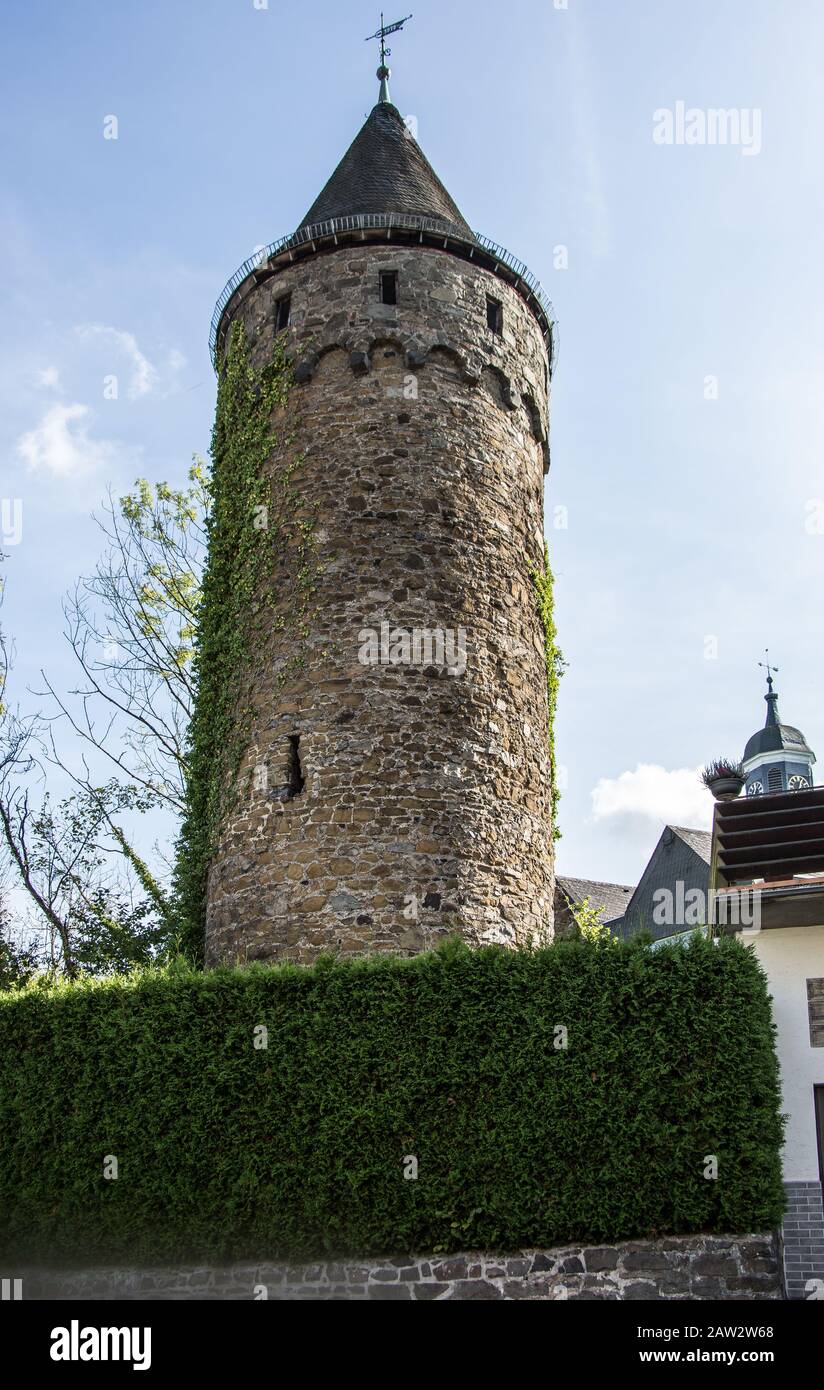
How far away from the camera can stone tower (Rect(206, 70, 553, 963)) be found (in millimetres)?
12875

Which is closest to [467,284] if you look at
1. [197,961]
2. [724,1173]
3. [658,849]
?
[197,961]

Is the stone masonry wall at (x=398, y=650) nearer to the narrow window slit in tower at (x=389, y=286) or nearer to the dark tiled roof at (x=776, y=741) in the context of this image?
the narrow window slit in tower at (x=389, y=286)

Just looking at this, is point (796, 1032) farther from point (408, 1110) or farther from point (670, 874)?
point (670, 874)

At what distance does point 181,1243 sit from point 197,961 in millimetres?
4766

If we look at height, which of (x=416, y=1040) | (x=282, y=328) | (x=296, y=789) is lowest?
(x=416, y=1040)

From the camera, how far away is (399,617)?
13.8 metres

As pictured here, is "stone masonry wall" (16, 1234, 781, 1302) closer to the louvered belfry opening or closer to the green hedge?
the green hedge

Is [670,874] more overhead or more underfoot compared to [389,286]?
more underfoot

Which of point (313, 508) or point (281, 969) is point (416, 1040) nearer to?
point (281, 969)

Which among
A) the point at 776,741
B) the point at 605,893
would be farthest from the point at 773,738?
the point at 605,893

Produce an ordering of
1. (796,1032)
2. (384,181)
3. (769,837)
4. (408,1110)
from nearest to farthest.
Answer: (408,1110) < (796,1032) < (769,837) < (384,181)

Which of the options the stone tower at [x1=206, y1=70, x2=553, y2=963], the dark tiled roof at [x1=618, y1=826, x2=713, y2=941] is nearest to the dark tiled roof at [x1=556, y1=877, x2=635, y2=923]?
the dark tiled roof at [x1=618, y1=826, x2=713, y2=941]

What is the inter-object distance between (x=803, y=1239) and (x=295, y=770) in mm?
7021
